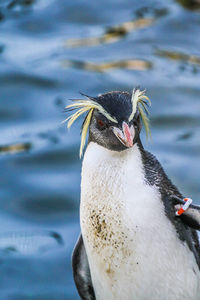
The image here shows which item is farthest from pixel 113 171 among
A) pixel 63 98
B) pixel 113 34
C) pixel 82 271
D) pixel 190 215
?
pixel 113 34

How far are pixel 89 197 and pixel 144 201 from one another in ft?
0.92

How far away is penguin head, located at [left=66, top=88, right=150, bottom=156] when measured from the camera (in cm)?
375

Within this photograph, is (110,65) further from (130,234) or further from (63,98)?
(130,234)

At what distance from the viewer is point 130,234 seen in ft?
12.7

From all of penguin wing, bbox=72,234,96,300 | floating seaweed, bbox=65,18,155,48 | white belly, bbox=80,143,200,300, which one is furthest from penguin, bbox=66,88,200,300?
floating seaweed, bbox=65,18,155,48

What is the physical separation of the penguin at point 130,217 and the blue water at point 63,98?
3.59 ft

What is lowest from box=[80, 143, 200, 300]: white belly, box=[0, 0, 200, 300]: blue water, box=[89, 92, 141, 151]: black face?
box=[80, 143, 200, 300]: white belly

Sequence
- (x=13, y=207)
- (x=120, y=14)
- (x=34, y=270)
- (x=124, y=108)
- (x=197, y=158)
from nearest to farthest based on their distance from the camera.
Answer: (x=124, y=108) → (x=34, y=270) → (x=13, y=207) → (x=197, y=158) → (x=120, y=14)

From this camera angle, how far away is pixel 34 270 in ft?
17.4

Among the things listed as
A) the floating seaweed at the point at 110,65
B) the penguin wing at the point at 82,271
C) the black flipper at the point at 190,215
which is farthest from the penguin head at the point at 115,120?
the floating seaweed at the point at 110,65

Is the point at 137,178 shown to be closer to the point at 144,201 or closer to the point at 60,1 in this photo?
the point at 144,201

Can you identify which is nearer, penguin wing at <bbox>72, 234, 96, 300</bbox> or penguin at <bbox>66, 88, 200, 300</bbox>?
penguin at <bbox>66, 88, 200, 300</bbox>

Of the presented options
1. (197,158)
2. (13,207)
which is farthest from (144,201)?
Result: (197,158)

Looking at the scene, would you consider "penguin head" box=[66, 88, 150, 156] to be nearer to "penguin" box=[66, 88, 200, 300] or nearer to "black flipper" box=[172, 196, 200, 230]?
"penguin" box=[66, 88, 200, 300]
